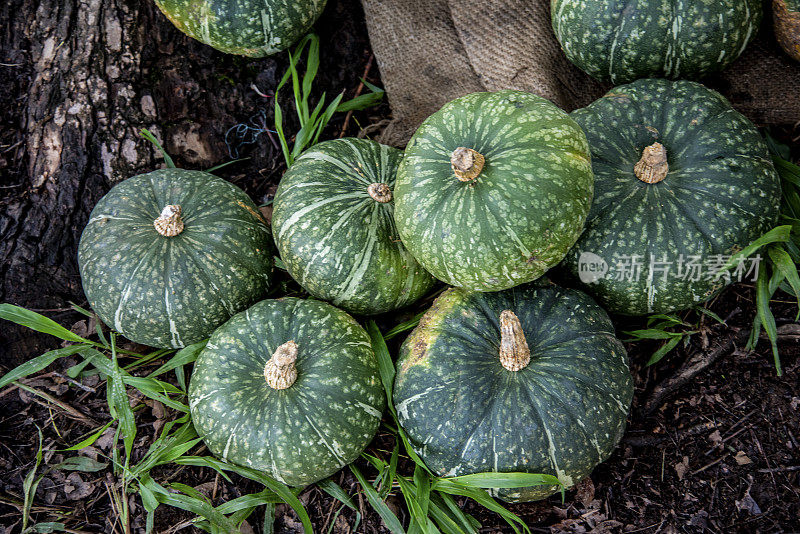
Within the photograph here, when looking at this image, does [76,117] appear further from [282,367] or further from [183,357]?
[282,367]

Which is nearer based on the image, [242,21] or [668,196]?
[668,196]

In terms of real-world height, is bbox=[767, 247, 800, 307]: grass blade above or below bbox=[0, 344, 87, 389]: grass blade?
above

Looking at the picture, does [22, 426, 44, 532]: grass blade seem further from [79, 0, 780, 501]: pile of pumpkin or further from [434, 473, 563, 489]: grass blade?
[434, 473, 563, 489]: grass blade

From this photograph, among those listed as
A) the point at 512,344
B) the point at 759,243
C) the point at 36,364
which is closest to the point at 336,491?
the point at 512,344

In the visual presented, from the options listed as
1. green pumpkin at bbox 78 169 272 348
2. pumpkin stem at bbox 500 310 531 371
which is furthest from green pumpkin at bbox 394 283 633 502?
A: green pumpkin at bbox 78 169 272 348

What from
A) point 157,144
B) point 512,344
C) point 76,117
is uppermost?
point 76,117

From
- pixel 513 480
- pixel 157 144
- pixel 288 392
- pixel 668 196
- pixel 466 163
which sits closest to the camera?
pixel 466 163
